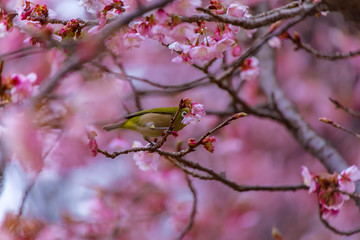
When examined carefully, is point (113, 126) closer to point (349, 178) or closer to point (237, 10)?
point (237, 10)

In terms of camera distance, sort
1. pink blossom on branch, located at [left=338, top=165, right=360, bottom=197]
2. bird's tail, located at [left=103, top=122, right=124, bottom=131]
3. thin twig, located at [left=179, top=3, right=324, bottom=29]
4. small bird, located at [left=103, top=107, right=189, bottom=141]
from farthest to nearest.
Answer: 1. pink blossom on branch, located at [left=338, top=165, right=360, bottom=197]
2. bird's tail, located at [left=103, top=122, right=124, bottom=131]
3. small bird, located at [left=103, top=107, right=189, bottom=141]
4. thin twig, located at [left=179, top=3, right=324, bottom=29]

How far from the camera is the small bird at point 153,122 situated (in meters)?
2.17

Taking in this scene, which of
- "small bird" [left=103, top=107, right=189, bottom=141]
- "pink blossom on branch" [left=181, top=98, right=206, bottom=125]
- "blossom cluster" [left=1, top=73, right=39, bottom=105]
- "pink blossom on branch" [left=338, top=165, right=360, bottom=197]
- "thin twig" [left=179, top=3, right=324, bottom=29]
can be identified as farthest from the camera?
"blossom cluster" [left=1, top=73, right=39, bottom=105]

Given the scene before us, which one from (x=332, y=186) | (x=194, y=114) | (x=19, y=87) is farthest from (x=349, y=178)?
(x=19, y=87)

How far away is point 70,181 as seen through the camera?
22.6ft

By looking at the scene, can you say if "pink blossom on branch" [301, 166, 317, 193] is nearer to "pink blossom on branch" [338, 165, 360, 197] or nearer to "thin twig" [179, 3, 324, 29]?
"pink blossom on branch" [338, 165, 360, 197]

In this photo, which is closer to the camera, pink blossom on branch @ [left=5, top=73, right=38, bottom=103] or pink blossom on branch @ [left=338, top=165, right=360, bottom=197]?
pink blossom on branch @ [left=338, top=165, right=360, bottom=197]

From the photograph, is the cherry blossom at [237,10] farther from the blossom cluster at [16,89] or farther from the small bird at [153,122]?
the blossom cluster at [16,89]

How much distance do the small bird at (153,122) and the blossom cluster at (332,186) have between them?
2.63 feet

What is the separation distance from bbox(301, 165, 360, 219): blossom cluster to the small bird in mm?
801

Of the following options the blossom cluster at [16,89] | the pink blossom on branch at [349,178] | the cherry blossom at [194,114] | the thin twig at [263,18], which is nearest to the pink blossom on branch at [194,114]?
the cherry blossom at [194,114]

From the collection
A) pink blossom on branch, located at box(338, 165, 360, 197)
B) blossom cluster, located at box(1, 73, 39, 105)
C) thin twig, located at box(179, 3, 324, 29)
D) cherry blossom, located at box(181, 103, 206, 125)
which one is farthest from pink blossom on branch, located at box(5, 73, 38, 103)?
pink blossom on branch, located at box(338, 165, 360, 197)

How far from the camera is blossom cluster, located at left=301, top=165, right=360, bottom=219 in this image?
2459 millimetres

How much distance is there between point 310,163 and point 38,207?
371cm
